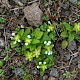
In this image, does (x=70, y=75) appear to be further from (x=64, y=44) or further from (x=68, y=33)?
(x=68, y=33)

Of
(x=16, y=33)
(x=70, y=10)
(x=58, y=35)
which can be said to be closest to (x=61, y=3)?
(x=70, y=10)

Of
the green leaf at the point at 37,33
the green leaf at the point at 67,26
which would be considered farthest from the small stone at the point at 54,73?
the green leaf at the point at 67,26

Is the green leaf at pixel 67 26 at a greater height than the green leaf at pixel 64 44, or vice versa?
the green leaf at pixel 67 26

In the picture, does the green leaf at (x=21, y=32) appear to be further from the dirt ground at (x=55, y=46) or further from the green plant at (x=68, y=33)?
the green plant at (x=68, y=33)

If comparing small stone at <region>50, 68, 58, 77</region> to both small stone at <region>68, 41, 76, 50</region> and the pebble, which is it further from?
small stone at <region>68, 41, 76, 50</region>

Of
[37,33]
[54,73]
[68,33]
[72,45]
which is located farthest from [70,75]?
[37,33]

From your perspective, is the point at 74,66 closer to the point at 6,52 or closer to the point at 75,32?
the point at 75,32

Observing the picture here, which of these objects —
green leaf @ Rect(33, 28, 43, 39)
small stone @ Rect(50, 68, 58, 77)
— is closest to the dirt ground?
small stone @ Rect(50, 68, 58, 77)
